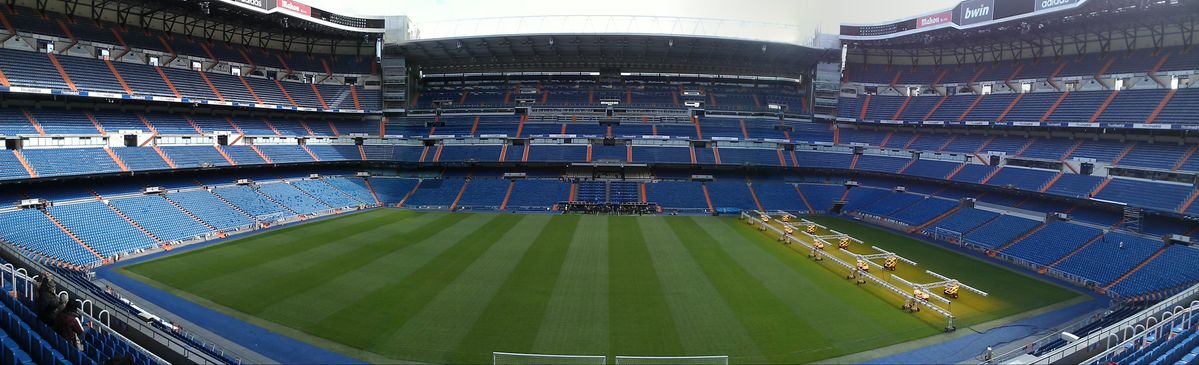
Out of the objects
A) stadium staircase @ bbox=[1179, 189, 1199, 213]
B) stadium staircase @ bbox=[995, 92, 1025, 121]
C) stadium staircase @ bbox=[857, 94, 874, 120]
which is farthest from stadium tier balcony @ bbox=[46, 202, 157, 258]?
stadium staircase @ bbox=[995, 92, 1025, 121]

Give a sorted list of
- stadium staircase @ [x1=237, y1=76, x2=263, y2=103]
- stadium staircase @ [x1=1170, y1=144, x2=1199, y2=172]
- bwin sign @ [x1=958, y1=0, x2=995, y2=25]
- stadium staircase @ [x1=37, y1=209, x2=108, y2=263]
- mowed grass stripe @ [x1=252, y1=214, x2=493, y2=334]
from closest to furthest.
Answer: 1. mowed grass stripe @ [x1=252, y1=214, x2=493, y2=334]
2. stadium staircase @ [x1=37, y1=209, x2=108, y2=263]
3. stadium staircase @ [x1=1170, y1=144, x2=1199, y2=172]
4. bwin sign @ [x1=958, y1=0, x2=995, y2=25]
5. stadium staircase @ [x1=237, y1=76, x2=263, y2=103]

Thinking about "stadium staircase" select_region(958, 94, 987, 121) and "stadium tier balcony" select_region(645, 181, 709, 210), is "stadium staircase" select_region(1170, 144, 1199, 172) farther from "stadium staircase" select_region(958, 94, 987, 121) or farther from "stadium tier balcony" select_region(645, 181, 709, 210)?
"stadium tier balcony" select_region(645, 181, 709, 210)

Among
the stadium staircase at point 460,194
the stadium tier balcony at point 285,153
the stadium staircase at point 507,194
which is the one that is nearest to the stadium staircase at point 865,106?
the stadium staircase at point 507,194

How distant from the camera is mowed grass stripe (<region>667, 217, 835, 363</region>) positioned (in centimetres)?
1406

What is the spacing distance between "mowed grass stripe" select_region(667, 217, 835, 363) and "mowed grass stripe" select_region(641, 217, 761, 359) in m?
0.31

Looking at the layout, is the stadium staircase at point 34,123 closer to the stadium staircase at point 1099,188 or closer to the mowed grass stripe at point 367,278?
the mowed grass stripe at point 367,278

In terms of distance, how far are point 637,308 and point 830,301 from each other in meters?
7.01

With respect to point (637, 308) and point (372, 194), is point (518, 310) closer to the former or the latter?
point (637, 308)

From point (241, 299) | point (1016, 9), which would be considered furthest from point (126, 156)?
point (1016, 9)

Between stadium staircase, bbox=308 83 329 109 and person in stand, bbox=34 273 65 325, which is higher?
stadium staircase, bbox=308 83 329 109

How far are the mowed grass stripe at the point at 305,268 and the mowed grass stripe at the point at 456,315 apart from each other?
16.7 feet

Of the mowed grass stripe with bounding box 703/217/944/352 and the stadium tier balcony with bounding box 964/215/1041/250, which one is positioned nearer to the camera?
→ the mowed grass stripe with bounding box 703/217/944/352

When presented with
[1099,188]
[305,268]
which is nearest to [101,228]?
[305,268]

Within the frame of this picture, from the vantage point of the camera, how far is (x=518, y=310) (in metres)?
16.4
